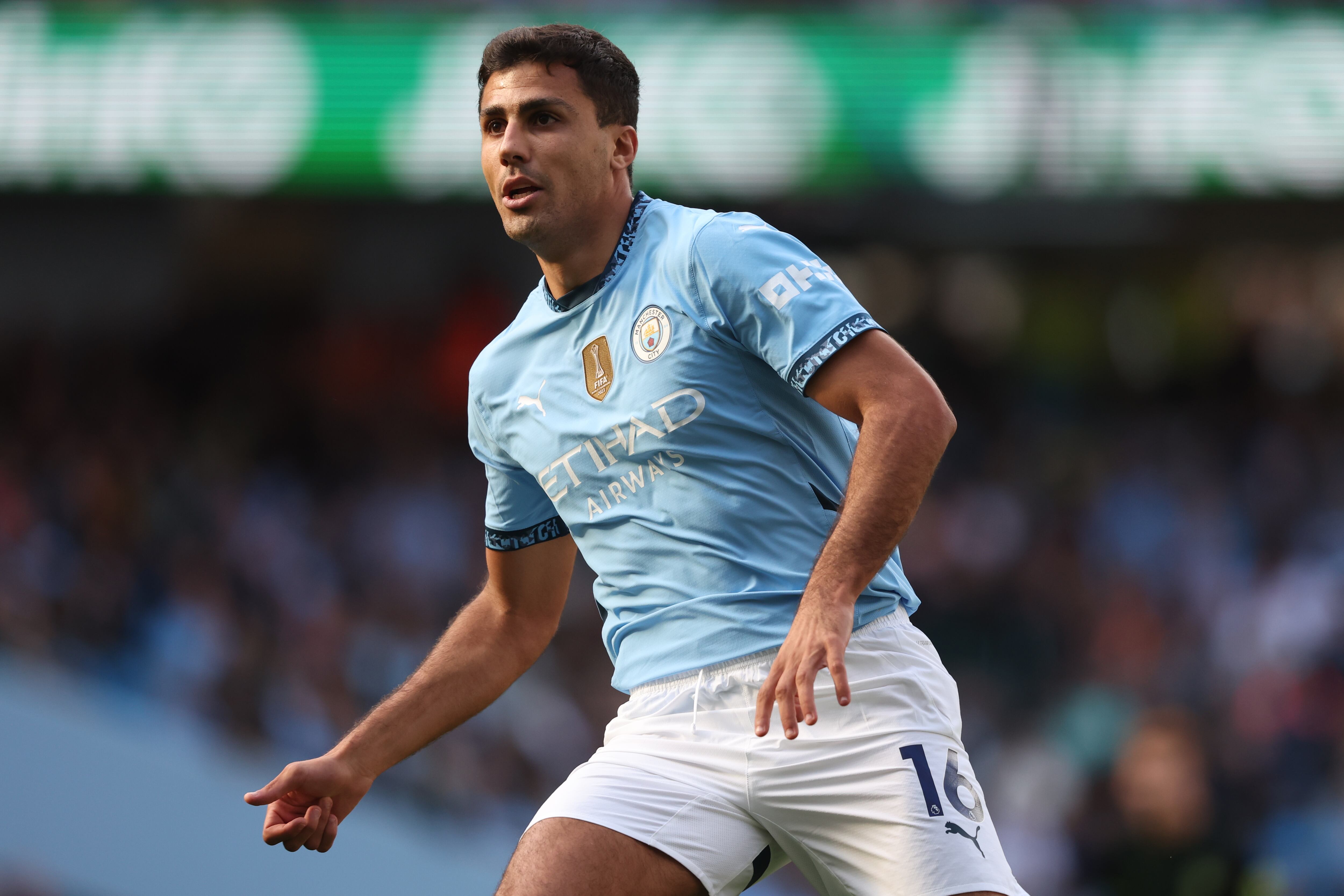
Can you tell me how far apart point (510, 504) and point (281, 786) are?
2.70ft

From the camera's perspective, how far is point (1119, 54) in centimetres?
957

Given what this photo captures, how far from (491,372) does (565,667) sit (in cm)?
672

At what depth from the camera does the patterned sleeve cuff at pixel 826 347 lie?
2850 mm

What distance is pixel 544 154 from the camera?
3279 mm

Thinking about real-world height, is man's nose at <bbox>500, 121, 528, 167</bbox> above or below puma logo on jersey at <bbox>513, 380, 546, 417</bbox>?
above

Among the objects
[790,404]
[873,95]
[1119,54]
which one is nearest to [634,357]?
[790,404]

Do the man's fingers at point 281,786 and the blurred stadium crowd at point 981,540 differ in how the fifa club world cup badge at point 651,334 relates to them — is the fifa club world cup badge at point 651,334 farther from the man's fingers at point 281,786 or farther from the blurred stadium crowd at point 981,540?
the blurred stadium crowd at point 981,540

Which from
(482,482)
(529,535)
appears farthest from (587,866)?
(482,482)

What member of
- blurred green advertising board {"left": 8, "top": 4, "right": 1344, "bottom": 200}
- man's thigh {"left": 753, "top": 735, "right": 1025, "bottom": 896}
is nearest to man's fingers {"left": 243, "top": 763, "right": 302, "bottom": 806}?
man's thigh {"left": 753, "top": 735, "right": 1025, "bottom": 896}

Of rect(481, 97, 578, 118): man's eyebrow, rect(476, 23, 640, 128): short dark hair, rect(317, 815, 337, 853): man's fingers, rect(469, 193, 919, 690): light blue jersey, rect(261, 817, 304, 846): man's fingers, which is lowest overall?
rect(317, 815, 337, 853): man's fingers

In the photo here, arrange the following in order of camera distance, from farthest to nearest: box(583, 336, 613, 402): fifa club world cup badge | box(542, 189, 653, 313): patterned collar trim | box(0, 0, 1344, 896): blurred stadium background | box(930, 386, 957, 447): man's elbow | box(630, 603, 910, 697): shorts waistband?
box(0, 0, 1344, 896): blurred stadium background, box(542, 189, 653, 313): patterned collar trim, box(583, 336, 613, 402): fifa club world cup badge, box(630, 603, 910, 697): shorts waistband, box(930, 386, 957, 447): man's elbow

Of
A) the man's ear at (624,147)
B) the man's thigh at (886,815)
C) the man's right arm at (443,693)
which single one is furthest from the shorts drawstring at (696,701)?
the man's ear at (624,147)

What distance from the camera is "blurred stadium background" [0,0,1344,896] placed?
855 centimetres

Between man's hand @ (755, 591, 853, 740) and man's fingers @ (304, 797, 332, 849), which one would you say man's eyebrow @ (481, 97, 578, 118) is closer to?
man's hand @ (755, 591, 853, 740)
